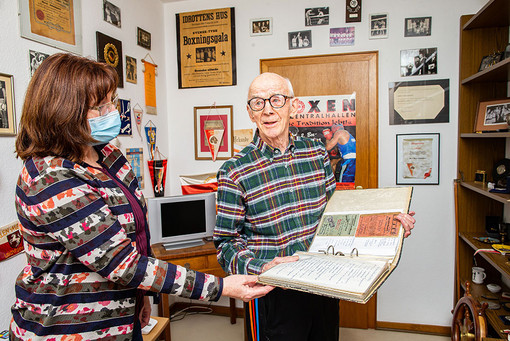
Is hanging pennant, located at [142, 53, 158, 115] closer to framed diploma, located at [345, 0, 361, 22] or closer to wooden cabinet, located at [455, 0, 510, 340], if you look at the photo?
framed diploma, located at [345, 0, 361, 22]

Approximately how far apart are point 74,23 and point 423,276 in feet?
9.46

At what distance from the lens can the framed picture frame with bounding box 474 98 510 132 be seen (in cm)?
220

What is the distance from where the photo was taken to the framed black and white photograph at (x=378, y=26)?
258 centimetres

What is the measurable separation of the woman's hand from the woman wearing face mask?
0.04 m

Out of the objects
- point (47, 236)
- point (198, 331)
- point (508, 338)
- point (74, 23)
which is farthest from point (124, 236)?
point (198, 331)

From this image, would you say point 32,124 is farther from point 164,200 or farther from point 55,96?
point 164,200

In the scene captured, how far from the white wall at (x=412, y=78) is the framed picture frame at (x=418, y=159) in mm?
46

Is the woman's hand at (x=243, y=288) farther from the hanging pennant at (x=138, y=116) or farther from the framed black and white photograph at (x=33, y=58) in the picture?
the hanging pennant at (x=138, y=116)

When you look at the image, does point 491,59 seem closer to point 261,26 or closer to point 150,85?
point 261,26

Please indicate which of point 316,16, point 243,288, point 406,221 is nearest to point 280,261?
point 243,288

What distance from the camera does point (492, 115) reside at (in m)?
2.30

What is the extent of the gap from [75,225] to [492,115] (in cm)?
252

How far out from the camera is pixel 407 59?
2570 mm

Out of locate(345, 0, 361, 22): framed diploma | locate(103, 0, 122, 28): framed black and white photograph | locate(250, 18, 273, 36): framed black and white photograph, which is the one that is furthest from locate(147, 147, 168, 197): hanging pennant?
locate(345, 0, 361, 22): framed diploma
